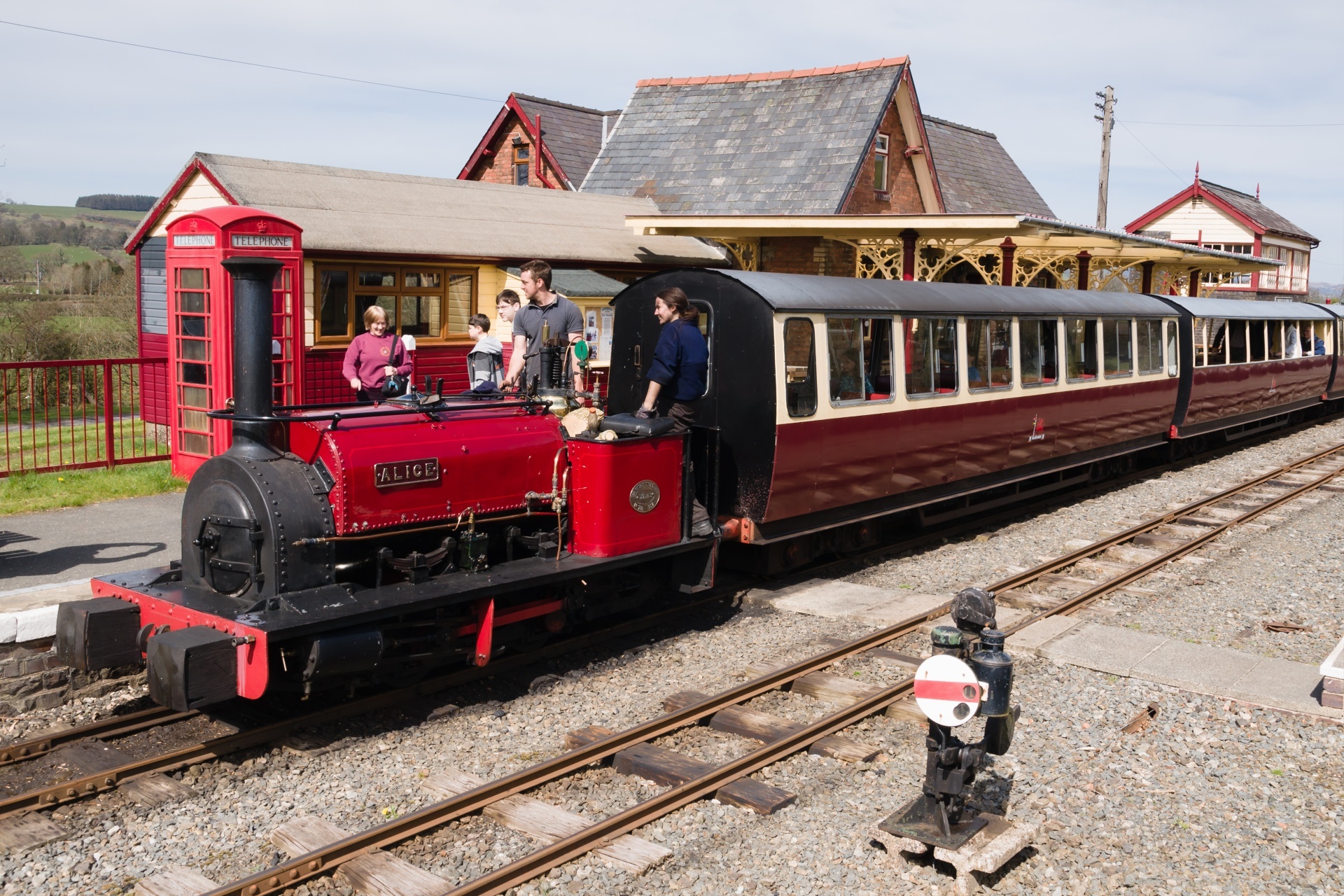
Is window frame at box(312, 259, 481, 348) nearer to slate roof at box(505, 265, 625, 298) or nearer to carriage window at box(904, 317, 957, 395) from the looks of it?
slate roof at box(505, 265, 625, 298)

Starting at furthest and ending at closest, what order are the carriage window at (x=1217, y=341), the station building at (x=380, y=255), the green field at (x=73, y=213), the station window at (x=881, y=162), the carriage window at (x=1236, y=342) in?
the green field at (x=73, y=213) < the station window at (x=881, y=162) < the carriage window at (x=1236, y=342) < the carriage window at (x=1217, y=341) < the station building at (x=380, y=255)

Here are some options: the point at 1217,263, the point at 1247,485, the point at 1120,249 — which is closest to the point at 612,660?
the point at 1247,485

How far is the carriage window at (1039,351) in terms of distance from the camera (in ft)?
37.4

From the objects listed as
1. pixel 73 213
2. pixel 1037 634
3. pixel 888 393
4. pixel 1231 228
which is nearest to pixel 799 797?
pixel 1037 634

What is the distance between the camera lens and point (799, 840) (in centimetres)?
474

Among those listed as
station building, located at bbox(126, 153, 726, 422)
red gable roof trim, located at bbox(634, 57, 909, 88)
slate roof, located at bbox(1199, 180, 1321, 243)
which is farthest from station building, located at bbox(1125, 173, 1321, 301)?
station building, located at bbox(126, 153, 726, 422)

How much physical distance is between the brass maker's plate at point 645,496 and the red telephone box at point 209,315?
4654 mm

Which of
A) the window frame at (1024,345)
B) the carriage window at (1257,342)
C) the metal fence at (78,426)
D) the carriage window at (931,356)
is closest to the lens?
the carriage window at (931,356)

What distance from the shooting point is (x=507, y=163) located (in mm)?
29312

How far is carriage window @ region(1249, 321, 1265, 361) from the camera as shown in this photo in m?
18.8

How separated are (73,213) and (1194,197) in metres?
77.3

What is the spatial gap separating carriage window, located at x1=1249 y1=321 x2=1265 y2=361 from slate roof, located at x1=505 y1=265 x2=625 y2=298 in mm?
10752

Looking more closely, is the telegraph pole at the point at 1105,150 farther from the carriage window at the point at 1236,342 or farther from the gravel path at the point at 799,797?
the gravel path at the point at 799,797

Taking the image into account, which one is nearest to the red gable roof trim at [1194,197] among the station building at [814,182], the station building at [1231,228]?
the station building at [1231,228]
